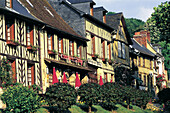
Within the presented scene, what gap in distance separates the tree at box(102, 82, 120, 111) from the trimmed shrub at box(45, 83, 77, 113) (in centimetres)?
616

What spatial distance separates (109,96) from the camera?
102 feet

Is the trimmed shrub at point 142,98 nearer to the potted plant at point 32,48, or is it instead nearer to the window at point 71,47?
the window at point 71,47

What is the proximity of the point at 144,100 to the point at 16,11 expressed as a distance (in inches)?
682

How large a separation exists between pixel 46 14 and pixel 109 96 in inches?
318

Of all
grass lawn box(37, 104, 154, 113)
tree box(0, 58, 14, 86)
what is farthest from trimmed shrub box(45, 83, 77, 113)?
tree box(0, 58, 14, 86)

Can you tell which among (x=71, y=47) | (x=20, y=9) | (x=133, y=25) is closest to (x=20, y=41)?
(x=20, y=9)

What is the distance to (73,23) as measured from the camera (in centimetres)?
3688

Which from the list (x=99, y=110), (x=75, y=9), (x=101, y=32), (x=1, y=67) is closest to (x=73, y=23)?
(x=75, y=9)

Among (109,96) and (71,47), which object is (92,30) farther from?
(109,96)

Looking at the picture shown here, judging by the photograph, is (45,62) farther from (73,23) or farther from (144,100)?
(144,100)

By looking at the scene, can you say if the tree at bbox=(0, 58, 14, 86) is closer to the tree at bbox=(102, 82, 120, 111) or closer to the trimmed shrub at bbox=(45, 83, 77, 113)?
the trimmed shrub at bbox=(45, 83, 77, 113)

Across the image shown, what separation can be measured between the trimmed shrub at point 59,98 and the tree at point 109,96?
20.2ft

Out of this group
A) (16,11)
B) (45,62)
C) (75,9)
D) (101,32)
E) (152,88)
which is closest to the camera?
(16,11)

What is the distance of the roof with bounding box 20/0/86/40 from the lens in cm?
2980
